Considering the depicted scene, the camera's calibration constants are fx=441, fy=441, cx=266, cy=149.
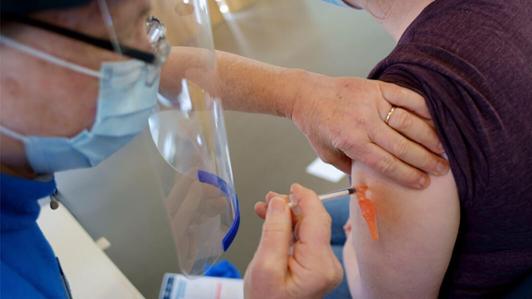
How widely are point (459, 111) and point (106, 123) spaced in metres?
0.54

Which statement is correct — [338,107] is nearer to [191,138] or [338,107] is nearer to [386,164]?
[386,164]

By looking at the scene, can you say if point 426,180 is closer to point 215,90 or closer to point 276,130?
point 215,90

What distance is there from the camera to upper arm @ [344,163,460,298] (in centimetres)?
74

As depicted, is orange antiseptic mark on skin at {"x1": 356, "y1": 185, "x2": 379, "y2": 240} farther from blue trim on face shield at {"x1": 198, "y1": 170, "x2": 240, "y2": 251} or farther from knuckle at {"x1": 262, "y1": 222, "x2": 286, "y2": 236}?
blue trim on face shield at {"x1": 198, "y1": 170, "x2": 240, "y2": 251}

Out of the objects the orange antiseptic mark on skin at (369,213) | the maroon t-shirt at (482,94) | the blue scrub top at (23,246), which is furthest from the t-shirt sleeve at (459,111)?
the blue scrub top at (23,246)

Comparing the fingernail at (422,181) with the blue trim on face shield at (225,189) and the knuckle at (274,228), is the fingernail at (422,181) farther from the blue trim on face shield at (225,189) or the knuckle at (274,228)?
the blue trim on face shield at (225,189)

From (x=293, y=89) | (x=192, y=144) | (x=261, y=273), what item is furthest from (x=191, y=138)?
(x=261, y=273)

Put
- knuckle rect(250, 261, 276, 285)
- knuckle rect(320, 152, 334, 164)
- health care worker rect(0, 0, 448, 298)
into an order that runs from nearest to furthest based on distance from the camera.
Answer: health care worker rect(0, 0, 448, 298), knuckle rect(250, 261, 276, 285), knuckle rect(320, 152, 334, 164)

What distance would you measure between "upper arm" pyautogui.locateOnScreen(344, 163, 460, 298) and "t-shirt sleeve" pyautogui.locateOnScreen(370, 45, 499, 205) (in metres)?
0.03

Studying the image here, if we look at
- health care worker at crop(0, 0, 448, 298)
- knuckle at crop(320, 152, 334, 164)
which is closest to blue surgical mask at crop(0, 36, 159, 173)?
health care worker at crop(0, 0, 448, 298)

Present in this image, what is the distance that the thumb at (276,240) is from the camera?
0.68 m

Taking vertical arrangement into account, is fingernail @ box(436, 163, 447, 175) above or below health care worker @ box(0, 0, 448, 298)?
below

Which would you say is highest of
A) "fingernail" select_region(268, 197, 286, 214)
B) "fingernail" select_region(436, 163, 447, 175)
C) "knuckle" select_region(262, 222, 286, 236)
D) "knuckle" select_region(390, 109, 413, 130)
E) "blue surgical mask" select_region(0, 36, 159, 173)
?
"blue surgical mask" select_region(0, 36, 159, 173)

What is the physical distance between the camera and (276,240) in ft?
2.28
